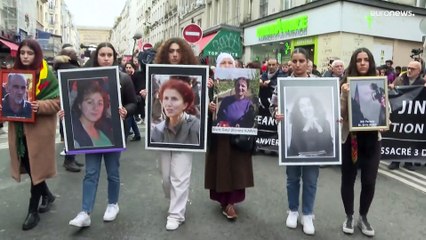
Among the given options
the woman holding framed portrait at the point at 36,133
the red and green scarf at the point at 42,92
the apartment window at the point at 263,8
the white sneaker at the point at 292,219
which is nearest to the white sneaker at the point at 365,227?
the white sneaker at the point at 292,219

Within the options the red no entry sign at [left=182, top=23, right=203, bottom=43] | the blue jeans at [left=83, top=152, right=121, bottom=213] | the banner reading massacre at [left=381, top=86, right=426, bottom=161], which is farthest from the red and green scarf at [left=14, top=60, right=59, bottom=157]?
the red no entry sign at [left=182, top=23, right=203, bottom=43]

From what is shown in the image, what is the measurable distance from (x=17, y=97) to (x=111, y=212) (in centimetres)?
152

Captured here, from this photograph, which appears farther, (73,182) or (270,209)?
(73,182)

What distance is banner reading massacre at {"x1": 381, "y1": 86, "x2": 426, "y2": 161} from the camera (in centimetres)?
777

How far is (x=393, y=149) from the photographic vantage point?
7.82 m

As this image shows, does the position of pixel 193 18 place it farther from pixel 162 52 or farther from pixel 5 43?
pixel 162 52

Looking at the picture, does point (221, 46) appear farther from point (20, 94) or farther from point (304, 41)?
point (20, 94)

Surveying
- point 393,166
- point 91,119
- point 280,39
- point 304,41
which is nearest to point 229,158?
point 91,119

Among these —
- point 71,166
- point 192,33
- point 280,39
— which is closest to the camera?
point 71,166

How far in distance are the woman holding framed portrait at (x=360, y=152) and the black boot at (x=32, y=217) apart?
10.4ft

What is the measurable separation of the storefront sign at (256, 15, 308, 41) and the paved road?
11.2 meters

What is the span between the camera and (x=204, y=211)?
4984 millimetres

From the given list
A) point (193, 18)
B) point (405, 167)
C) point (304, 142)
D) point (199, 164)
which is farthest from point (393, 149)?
point (193, 18)

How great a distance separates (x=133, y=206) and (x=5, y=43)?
18.7 metres
